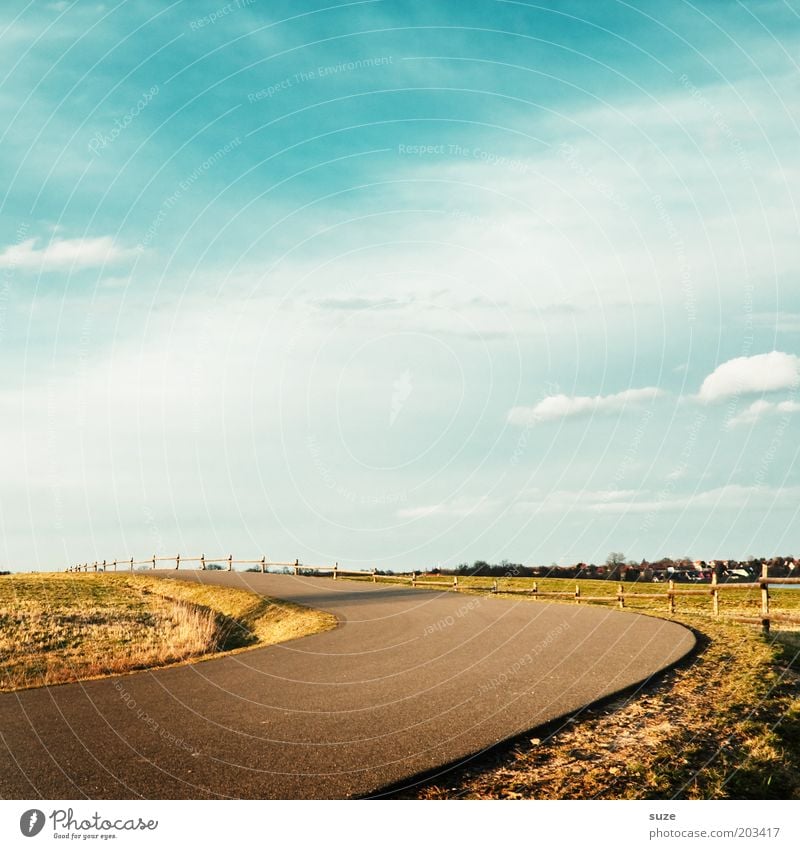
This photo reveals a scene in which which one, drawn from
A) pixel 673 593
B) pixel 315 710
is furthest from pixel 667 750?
A: pixel 673 593

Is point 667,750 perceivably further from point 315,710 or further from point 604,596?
point 604,596

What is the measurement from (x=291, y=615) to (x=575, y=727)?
1703cm

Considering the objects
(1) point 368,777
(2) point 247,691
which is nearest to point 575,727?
(1) point 368,777

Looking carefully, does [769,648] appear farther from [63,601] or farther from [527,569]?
[527,569]

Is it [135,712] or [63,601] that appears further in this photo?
[63,601]

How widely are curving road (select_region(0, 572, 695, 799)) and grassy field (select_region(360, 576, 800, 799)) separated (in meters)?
0.41

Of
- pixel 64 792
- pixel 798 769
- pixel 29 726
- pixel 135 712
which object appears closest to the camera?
pixel 64 792

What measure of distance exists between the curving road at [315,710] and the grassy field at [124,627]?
2.61 metres

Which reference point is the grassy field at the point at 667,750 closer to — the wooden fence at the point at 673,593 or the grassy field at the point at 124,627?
the wooden fence at the point at 673,593

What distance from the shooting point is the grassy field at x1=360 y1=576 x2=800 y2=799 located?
282 inches

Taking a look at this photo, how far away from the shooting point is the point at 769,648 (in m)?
15.6

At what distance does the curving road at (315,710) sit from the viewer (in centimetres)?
714

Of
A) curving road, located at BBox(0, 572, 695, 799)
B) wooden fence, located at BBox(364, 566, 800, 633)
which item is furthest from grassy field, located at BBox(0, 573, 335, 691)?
wooden fence, located at BBox(364, 566, 800, 633)

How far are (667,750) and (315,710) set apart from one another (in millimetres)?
4449
